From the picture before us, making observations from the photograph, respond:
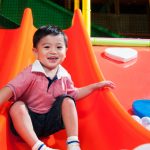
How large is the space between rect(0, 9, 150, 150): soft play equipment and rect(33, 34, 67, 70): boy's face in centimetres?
17

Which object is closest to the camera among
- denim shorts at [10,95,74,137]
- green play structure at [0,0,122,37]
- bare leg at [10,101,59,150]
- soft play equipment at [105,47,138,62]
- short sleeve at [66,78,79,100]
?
bare leg at [10,101,59,150]

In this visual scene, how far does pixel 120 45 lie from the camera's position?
2111 mm

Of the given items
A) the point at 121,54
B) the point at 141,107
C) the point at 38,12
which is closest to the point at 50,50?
the point at 141,107

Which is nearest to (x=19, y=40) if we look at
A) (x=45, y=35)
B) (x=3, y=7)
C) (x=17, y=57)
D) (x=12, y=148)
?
(x=17, y=57)

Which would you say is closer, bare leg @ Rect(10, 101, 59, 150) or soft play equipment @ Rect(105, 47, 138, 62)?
bare leg @ Rect(10, 101, 59, 150)

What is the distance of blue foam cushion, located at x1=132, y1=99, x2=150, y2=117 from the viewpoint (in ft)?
4.80

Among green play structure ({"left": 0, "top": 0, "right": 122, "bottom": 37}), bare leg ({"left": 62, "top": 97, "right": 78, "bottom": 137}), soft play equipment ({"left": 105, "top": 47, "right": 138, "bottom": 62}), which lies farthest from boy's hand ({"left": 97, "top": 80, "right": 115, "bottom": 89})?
green play structure ({"left": 0, "top": 0, "right": 122, "bottom": 37})

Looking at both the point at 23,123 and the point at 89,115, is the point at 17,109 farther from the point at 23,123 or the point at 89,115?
the point at 89,115

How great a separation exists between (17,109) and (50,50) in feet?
0.76

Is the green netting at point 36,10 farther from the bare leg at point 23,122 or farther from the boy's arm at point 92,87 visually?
the bare leg at point 23,122

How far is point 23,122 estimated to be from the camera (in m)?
1.04

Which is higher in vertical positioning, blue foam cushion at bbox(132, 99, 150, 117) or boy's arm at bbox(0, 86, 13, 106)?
boy's arm at bbox(0, 86, 13, 106)

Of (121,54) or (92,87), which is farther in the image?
(121,54)

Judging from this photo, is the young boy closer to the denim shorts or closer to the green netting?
the denim shorts
